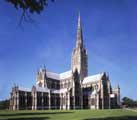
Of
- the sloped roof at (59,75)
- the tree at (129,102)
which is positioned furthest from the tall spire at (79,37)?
the tree at (129,102)

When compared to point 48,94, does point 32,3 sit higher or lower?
higher

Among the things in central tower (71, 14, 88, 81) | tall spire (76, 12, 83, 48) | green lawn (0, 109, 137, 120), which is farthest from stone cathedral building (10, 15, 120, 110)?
green lawn (0, 109, 137, 120)

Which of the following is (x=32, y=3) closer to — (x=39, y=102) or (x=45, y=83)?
(x=39, y=102)

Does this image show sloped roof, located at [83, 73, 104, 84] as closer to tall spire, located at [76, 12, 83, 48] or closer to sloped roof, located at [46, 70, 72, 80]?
sloped roof, located at [46, 70, 72, 80]

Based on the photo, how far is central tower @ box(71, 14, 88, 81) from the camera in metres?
120

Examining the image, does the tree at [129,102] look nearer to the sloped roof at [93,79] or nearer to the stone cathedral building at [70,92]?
the stone cathedral building at [70,92]

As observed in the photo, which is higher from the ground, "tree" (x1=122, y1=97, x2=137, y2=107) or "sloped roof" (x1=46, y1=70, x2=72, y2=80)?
"sloped roof" (x1=46, y1=70, x2=72, y2=80)

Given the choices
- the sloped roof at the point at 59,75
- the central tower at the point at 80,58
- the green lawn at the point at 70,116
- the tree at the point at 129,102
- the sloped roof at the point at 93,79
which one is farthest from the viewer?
the tree at the point at 129,102

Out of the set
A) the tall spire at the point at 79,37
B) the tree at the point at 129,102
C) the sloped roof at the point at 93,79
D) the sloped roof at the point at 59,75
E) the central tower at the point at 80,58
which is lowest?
the tree at the point at 129,102

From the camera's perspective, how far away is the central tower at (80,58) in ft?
393

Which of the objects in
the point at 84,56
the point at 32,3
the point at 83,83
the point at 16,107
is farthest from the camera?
the point at 84,56

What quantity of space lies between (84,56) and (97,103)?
102ft

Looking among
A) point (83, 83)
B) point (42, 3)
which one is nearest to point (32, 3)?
point (42, 3)

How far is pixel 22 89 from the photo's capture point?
92250mm
